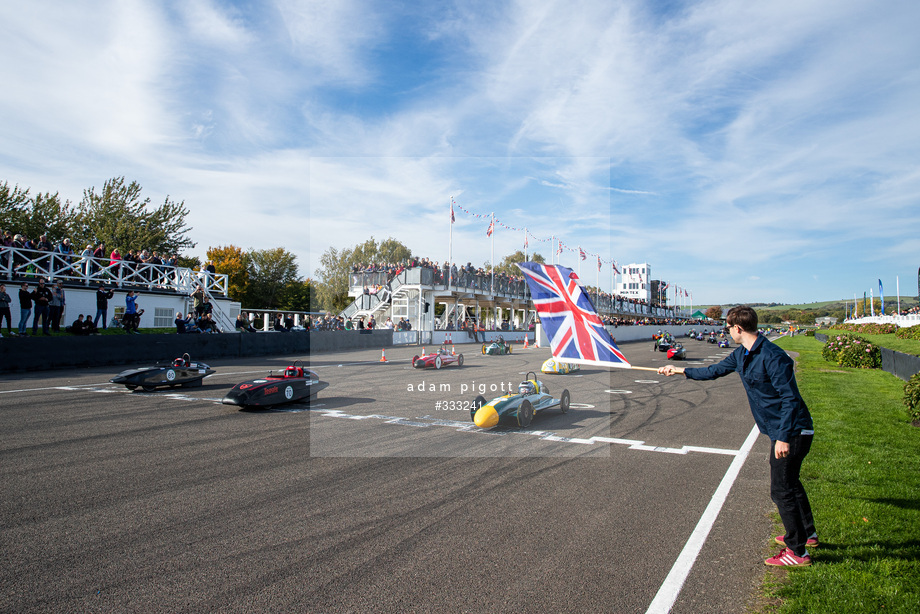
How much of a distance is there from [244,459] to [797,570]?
6.79 metres

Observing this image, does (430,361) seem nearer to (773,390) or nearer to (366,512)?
(366,512)

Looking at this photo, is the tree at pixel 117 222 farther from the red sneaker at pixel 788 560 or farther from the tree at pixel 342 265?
the red sneaker at pixel 788 560

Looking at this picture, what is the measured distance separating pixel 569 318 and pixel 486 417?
4074mm

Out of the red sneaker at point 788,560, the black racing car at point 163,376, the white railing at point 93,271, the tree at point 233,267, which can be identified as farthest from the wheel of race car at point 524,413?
the tree at point 233,267

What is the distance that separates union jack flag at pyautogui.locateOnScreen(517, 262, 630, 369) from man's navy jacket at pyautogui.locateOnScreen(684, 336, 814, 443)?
1.23m

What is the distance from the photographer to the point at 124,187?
162ft

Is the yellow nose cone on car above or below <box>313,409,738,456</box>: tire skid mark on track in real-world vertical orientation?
above

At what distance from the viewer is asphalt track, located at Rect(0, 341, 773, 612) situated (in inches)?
156

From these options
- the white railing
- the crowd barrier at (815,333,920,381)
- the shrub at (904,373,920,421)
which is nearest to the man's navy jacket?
the shrub at (904,373,920,421)

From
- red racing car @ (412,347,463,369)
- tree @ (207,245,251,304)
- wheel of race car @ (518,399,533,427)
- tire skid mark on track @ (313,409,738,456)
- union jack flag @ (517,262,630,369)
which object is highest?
tree @ (207,245,251,304)

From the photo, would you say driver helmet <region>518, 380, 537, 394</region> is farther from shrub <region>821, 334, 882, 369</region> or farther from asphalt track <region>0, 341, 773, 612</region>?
shrub <region>821, 334, 882, 369</region>

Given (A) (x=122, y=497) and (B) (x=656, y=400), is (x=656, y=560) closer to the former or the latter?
(A) (x=122, y=497)

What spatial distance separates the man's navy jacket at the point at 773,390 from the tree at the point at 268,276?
68.8 meters

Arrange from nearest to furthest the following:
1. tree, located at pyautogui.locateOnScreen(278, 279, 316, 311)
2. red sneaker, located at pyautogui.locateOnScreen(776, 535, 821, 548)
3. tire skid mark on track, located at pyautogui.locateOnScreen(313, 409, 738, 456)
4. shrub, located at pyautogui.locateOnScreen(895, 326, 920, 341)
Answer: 1. red sneaker, located at pyautogui.locateOnScreen(776, 535, 821, 548)
2. tire skid mark on track, located at pyautogui.locateOnScreen(313, 409, 738, 456)
3. shrub, located at pyautogui.locateOnScreen(895, 326, 920, 341)
4. tree, located at pyautogui.locateOnScreen(278, 279, 316, 311)
